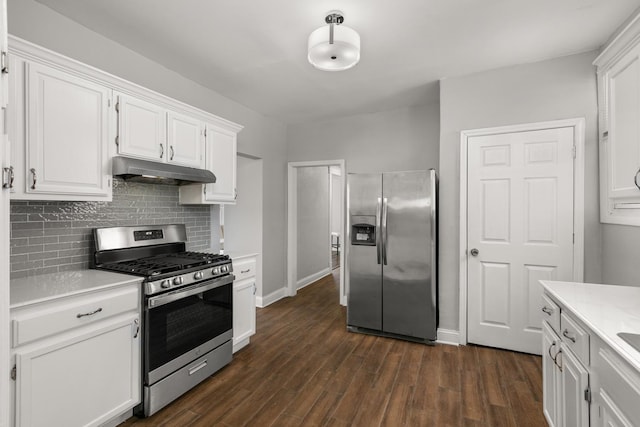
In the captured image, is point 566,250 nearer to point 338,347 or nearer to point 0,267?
point 338,347

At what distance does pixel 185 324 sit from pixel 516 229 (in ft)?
9.60

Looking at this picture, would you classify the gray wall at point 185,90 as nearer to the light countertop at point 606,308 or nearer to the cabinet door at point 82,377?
the cabinet door at point 82,377

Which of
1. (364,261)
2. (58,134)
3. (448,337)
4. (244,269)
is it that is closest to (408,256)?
(364,261)

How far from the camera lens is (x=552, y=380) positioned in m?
1.74

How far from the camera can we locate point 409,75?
10.2ft

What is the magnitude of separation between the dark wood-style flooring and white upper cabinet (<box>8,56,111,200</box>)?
1.53 metres

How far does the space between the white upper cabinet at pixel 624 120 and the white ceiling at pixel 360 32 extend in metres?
0.31

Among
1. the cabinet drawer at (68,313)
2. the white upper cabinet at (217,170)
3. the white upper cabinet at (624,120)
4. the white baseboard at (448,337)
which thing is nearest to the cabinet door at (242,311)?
the white upper cabinet at (217,170)

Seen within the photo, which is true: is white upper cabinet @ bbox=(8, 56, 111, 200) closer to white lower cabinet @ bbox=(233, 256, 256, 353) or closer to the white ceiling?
the white ceiling

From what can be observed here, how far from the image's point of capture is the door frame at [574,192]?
8.73 feet

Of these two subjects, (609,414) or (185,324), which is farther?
(185,324)

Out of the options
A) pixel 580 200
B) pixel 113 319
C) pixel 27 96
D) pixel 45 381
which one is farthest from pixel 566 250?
pixel 27 96

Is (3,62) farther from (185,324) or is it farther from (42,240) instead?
(185,324)

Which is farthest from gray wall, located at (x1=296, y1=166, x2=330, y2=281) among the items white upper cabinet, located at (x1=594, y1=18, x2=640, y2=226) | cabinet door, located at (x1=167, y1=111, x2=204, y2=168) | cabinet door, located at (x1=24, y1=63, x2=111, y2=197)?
white upper cabinet, located at (x1=594, y1=18, x2=640, y2=226)
